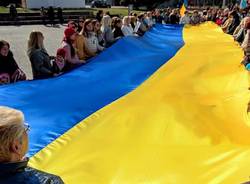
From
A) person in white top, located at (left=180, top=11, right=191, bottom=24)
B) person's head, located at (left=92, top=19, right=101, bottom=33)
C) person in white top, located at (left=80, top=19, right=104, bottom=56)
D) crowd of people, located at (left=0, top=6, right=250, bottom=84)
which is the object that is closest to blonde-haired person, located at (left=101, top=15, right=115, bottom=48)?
crowd of people, located at (left=0, top=6, right=250, bottom=84)

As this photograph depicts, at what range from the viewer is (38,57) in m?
5.18

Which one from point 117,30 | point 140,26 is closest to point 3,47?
point 117,30

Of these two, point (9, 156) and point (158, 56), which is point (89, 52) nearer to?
point (158, 56)

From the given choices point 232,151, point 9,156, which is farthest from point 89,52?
point 9,156

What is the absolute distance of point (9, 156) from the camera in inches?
61.9

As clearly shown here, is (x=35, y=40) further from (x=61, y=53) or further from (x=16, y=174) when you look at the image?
(x=16, y=174)

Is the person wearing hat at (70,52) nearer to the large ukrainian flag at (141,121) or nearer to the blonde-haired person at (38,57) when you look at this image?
the large ukrainian flag at (141,121)

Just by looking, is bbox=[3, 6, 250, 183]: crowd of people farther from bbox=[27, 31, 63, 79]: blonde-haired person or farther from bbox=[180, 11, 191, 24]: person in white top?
bbox=[180, 11, 191, 24]: person in white top

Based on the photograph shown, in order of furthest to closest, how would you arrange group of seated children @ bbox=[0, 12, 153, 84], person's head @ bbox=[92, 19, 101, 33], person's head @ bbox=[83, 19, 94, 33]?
person's head @ bbox=[92, 19, 101, 33] → person's head @ bbox=[83, 19, 94, 33] → group of seated children @ bbox=[0, 12, 153, 84]

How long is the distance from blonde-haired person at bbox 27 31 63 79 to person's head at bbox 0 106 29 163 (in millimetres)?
3703

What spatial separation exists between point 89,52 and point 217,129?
3.76 m

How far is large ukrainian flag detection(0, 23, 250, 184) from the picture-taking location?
281 centimetres

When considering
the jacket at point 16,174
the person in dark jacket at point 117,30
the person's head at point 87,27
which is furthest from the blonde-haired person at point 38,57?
the jacket at point 16,174

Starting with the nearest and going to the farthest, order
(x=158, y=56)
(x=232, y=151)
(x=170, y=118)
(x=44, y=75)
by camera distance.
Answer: (x=232, y=151), (x=170, y=118), (x=44, y=75), (x=158, y=56)
